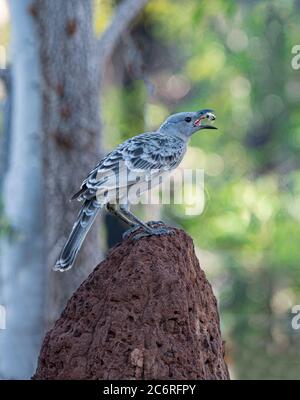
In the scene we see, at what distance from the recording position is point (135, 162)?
22.0 ft

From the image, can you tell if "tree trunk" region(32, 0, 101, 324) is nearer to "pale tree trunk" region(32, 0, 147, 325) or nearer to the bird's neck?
"pale tree trunk" region(32, 0, 147, 325)

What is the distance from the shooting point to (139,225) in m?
6.20

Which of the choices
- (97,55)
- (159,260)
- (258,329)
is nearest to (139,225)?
(159,260)

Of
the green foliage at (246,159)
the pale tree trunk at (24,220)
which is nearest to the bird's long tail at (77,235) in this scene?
the pale tree trunk at (24,220)

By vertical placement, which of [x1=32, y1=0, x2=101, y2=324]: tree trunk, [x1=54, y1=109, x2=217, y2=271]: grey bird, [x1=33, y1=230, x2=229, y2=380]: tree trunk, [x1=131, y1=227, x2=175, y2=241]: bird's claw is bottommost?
[x1=33, y1=230, x2=229, y2=380]: tree trunk

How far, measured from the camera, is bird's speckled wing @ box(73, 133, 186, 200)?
6.42 meters

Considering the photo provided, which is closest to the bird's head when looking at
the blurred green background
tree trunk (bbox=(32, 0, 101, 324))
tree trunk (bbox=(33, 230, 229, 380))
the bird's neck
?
the bird's neck

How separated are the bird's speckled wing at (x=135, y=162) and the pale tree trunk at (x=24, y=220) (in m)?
3.83

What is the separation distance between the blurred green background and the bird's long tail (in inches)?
306

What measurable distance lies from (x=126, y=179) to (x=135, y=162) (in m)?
0.15

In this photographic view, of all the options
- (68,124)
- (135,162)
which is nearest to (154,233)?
(135,162)

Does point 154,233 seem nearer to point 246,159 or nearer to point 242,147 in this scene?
point 246,159

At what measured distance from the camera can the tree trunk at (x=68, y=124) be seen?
10.4 meters

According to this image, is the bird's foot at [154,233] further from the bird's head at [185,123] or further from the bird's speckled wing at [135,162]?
the bird's head at [185,123]
